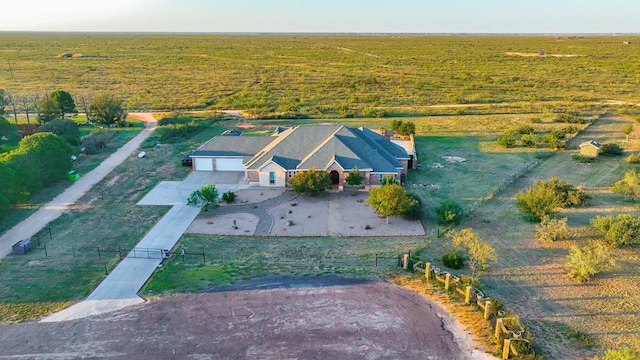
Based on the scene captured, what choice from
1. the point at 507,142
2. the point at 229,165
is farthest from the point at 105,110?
the point at 507,142

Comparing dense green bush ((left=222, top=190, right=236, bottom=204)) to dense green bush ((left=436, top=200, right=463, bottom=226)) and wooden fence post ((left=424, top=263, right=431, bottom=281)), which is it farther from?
wooden fence post ((left=424, top=263, right=431, bottom=281))

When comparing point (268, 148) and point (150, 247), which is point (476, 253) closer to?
point (150, 247)

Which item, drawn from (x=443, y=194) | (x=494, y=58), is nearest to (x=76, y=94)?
(x=443, y=194)

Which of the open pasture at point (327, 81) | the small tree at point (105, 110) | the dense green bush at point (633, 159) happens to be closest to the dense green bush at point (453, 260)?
the dense green bush at point (633, 159)

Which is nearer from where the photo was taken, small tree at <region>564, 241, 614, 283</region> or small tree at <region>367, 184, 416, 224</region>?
small tree at <region>564, 241, 614, 283</region>

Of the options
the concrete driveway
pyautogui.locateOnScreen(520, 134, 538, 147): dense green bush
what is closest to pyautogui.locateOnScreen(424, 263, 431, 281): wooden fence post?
the concrete driveway

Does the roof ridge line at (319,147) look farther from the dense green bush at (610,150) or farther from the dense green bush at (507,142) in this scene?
the dense green bush at (610,150)
